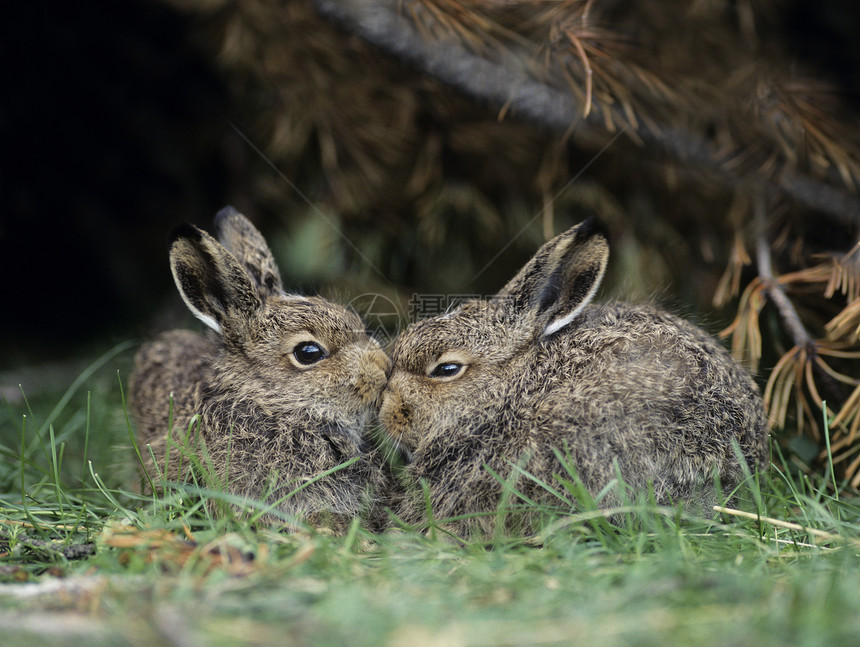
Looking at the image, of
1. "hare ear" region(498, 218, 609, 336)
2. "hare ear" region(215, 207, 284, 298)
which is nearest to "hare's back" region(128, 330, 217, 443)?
"hare ear" region(215, 207, 284, 298)

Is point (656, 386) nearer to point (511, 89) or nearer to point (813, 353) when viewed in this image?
point (813, 353)

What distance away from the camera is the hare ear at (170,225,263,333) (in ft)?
11.4

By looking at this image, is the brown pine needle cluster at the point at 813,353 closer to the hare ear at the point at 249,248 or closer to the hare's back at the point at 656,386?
the hare's back at the point at 656,386

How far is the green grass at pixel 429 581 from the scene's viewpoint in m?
1.83

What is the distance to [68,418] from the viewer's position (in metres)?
4.86

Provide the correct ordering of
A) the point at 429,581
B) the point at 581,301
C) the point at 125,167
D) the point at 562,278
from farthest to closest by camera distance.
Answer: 1. the point at 125,167
2. the point at 562,278
3. the point at 581,301
4. the point at 429,581

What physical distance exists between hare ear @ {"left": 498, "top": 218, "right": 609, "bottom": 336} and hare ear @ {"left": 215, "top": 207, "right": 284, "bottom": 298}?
3.94 ft

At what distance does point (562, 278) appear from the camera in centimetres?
353

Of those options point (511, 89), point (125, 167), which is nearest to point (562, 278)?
point (511, 89)

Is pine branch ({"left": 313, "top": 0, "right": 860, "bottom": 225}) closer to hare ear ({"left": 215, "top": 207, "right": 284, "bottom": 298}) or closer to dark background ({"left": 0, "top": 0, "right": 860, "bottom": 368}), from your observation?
dark background ({"left": 0, "top": 0, "right": 860, "bottom": 368})

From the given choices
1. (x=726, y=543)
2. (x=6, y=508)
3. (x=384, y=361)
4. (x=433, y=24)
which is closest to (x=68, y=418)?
(x=6, y=508)

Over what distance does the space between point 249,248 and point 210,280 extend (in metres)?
0.47

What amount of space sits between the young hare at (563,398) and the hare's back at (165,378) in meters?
1.10

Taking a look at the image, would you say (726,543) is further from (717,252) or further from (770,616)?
(717,252)
